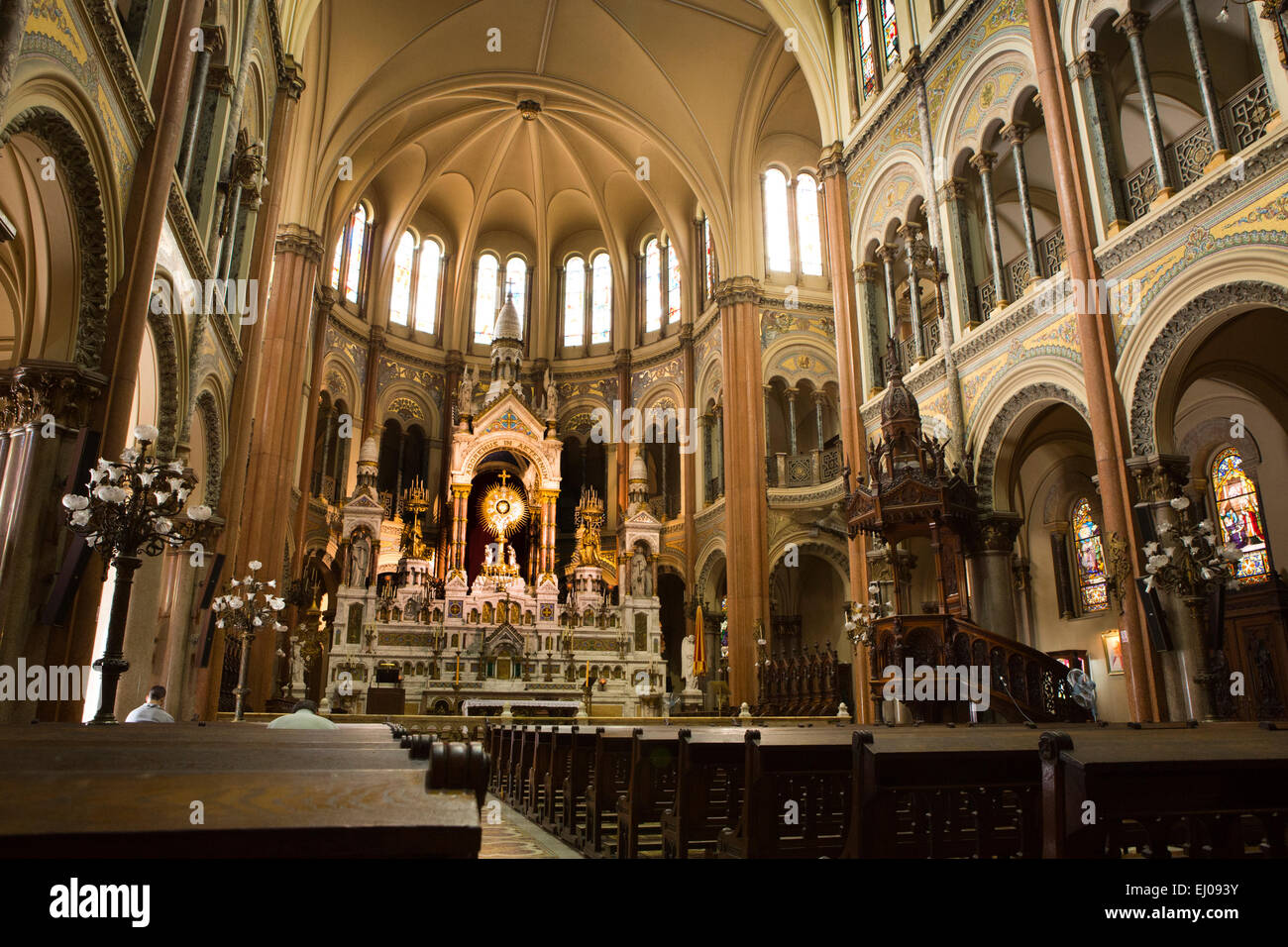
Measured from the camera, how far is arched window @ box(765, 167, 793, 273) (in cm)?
2455

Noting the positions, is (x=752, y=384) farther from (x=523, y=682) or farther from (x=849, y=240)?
(x=523, y=682)

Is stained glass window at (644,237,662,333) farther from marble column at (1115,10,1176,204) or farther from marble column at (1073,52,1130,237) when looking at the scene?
marble column at (1115,10,1176,204)

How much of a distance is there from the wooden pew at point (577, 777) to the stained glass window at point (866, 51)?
53.6ft

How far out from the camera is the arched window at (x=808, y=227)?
24.6m

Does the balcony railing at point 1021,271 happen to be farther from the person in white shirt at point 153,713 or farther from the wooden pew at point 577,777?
the person in white shirt at point 153,713

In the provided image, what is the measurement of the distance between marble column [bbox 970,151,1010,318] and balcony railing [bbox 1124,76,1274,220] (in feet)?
8.01

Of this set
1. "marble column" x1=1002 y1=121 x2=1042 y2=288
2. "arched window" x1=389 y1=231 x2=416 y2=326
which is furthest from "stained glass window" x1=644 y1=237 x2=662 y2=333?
"marble column" x1=1002 y1=121 x2=1042 y2=288

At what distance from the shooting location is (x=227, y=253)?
43.3 feet

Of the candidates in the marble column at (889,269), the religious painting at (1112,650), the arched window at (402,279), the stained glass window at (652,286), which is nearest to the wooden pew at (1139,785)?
the religious painting at (1112,650)

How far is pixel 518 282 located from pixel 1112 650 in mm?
22245

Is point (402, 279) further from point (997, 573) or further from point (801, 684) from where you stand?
point (997, 573)
